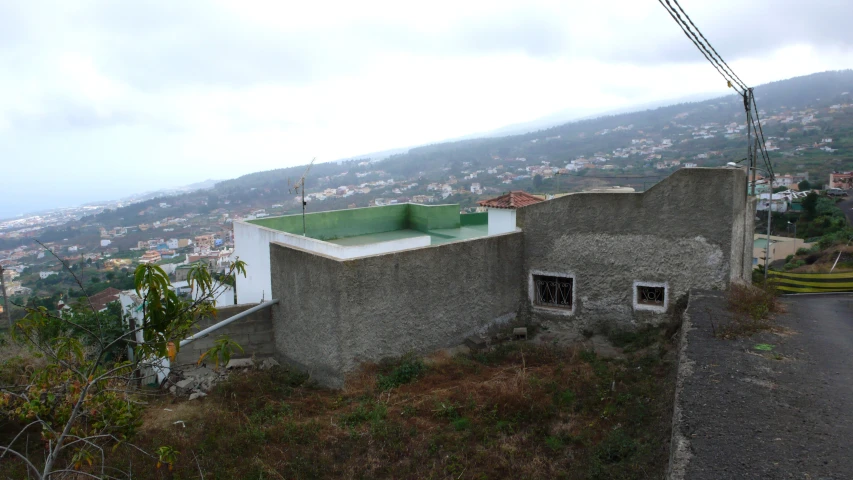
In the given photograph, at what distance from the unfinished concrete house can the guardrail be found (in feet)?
14.8

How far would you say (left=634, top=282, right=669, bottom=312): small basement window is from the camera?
33.7 feet

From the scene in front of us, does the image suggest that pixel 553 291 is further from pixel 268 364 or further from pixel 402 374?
pixel 268 364

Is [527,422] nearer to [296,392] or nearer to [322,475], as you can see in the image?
[322,475]

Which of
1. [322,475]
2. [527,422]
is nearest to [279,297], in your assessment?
[322,475]

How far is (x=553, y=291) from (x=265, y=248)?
258 inches

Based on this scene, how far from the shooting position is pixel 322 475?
6.41 m

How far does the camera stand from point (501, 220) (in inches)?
579

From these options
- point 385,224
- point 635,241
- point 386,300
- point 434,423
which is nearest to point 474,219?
point 385,224

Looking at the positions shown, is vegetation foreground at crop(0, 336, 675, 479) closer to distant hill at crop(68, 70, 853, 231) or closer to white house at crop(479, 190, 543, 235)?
white house at crop(479, 190, 543, 235)

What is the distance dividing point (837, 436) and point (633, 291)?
567cm

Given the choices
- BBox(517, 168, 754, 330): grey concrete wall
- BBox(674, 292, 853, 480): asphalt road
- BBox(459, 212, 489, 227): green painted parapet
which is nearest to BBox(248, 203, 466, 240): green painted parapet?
BBox(459, 212, 489, 227): green painted parapet

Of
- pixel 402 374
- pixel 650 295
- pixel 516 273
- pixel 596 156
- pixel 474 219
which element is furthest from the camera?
pixel 596 156

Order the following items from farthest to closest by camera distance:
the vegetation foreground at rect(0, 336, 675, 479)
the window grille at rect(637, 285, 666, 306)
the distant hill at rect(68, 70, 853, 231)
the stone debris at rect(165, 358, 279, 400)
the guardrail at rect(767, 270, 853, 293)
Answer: the distant hill at rect(68, 70, 853, 231), the guardrail at rect(767, 270, 853, 293), the window grille at rect(637, 285, 666, 306), the stone debris at rect(165, 358, 279, 400), the vegetation foreground at rect(0, 336, 675, 479)

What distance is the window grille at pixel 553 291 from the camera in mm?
11383
